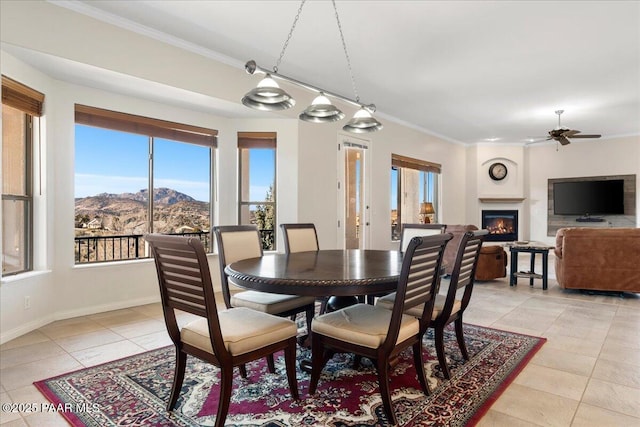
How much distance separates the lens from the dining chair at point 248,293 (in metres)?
2.74

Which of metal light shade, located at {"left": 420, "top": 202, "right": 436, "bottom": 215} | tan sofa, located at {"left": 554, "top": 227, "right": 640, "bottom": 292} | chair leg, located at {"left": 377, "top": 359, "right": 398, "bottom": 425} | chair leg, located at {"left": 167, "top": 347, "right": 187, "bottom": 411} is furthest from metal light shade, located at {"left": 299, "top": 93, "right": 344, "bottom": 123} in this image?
metal light shade, located at {"left": 420, "top": 202, "right": 436, "bottom": 215}

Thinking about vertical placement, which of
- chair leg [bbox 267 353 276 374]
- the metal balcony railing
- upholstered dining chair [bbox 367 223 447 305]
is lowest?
chair leg [bbox 267 353 276 374]

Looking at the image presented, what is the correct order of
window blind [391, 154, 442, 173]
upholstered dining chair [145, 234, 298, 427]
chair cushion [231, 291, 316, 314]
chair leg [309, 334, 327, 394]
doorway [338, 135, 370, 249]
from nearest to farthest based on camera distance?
upholstered dining chair [145, 234, 298, 427], chair leg [309, 334, 327, 394], chair cushion [231, 291, 316, 314], doorway [338, 135, 370, 249], window blind [391, 154, 442, 173]

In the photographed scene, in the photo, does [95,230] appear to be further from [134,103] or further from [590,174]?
[590,174]

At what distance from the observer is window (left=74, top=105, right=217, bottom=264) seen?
412 cm

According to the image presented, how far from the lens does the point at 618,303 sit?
4465 mm

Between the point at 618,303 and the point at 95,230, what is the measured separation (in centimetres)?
619

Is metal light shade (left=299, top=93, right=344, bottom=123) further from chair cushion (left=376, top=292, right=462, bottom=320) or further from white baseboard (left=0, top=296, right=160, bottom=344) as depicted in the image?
white baseboard (left=0, top=296, right=160, bottom=344)

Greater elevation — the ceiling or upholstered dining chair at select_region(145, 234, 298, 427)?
the ceiling

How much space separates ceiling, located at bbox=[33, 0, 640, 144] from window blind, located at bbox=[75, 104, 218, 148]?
103 centimetres

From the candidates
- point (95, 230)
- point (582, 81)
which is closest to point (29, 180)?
point (95, 230)

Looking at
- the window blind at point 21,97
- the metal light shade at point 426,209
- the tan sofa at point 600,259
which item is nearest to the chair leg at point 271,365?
the window blind at point 21,97

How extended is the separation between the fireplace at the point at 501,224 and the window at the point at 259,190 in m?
6.09

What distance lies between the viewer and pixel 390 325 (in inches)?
76.2
